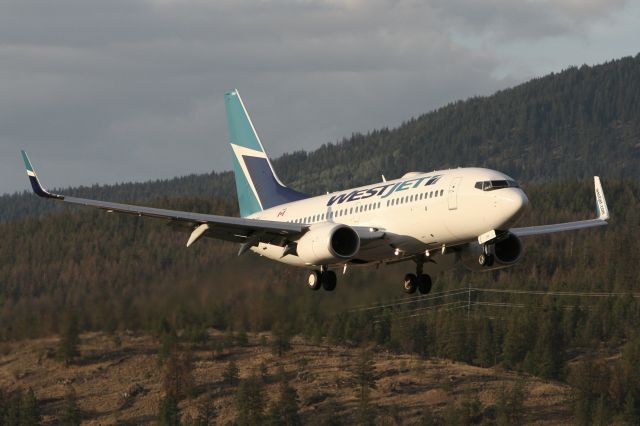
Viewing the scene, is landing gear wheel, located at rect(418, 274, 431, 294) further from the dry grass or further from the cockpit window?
the dry grass

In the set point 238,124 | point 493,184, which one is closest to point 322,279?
point 493,184

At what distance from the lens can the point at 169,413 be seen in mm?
159125

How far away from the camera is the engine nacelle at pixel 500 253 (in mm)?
58281

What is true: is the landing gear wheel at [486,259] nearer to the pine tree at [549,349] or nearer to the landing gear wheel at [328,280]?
the landing gear wheel at [328,280]

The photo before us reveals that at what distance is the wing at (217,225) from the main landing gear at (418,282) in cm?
538

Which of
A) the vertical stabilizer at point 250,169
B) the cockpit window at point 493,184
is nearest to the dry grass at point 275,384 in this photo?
the vertical stabilizer at point 250,169

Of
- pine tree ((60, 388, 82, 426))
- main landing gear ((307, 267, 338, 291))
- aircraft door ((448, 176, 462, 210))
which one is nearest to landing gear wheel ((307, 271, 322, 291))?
main landing gear ((307, 267, 338, 291))

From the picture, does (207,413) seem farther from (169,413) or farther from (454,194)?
(454,194)

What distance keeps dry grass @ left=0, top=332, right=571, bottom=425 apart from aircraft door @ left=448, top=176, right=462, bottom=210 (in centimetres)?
10955

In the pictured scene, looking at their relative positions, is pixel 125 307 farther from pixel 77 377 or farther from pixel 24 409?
pixel 77 377

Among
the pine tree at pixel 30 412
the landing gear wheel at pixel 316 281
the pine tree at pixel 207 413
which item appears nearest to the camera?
the landing gear wheel at pixel 316 281

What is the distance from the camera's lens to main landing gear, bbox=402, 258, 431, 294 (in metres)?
61.5

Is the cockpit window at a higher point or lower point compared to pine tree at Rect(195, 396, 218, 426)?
higher

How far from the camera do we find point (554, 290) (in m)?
194
